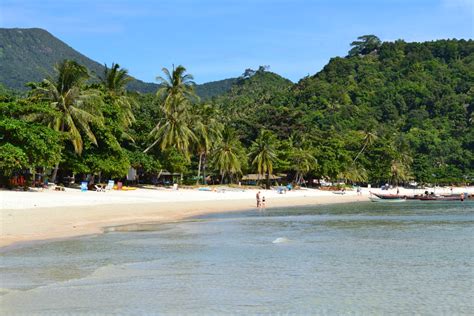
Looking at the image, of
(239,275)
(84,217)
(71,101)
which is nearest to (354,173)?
(71,101)

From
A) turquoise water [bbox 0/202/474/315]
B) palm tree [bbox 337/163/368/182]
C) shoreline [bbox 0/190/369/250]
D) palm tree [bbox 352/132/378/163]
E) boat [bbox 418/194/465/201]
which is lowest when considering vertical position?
turquoise water [bbox 0/202/474/315]

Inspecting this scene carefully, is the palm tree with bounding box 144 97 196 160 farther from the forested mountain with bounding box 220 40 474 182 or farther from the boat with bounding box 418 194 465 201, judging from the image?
the forested mountain with bounding box 220 40 474 182

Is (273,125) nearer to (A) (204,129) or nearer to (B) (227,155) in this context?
(B) (227,155)

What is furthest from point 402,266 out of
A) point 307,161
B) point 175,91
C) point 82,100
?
point 307,161

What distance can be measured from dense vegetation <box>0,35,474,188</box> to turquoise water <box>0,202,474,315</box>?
17.9 metres

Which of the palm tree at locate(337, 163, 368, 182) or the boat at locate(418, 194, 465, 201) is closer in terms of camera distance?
the boat at locate(418, 194, 465, 201)

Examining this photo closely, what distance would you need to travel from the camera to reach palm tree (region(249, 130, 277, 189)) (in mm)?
73500

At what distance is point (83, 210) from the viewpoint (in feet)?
100

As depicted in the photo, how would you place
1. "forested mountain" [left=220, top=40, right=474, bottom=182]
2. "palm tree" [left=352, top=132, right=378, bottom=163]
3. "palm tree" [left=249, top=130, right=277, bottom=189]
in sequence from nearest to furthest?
"palm tree" [left=249, top=130, right=277, bottom=189]
"forested mountain" [left=220, top=40, right=474, bottom=182]
"palm tree" [left=352, top=132, right=378, bottom=163]

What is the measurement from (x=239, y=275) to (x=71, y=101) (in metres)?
31.0

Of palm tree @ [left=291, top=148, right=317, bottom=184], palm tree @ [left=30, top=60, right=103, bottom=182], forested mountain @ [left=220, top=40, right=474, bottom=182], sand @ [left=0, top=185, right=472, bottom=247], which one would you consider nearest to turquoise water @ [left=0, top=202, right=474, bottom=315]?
sand @ [left=0, top=185, right=472, bottom=247]

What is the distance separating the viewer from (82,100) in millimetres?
42250

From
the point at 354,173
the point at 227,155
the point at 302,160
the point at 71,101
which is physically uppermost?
the point at 71,101

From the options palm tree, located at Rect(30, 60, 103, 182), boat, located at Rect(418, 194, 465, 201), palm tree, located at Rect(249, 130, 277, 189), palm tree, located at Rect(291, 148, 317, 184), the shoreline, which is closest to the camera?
the shoreline
